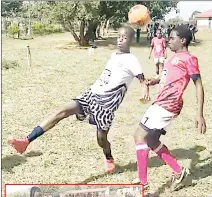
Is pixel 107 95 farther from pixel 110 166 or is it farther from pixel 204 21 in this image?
pixel 204 21

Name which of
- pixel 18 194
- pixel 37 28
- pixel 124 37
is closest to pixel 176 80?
pixel 124 37

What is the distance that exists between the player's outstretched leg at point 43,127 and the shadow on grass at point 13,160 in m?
0.60

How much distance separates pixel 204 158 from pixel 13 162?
7.89ft

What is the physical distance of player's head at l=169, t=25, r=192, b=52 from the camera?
420 centimetres

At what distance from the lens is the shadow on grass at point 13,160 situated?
4958mm

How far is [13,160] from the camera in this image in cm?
519

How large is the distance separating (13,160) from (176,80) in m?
2.29

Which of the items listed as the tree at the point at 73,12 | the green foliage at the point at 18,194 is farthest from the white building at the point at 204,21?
the green foliage at the point at 18,194

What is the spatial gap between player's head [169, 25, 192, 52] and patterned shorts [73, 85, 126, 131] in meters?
0.67

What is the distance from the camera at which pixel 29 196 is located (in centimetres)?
356

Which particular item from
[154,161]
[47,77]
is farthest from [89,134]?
[47,77]

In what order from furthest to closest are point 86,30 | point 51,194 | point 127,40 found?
point 86,30
point 127,40
point 51,194

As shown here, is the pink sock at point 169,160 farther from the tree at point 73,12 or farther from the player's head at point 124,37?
the tree at point 73,12

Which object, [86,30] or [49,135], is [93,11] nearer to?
[86,30]
